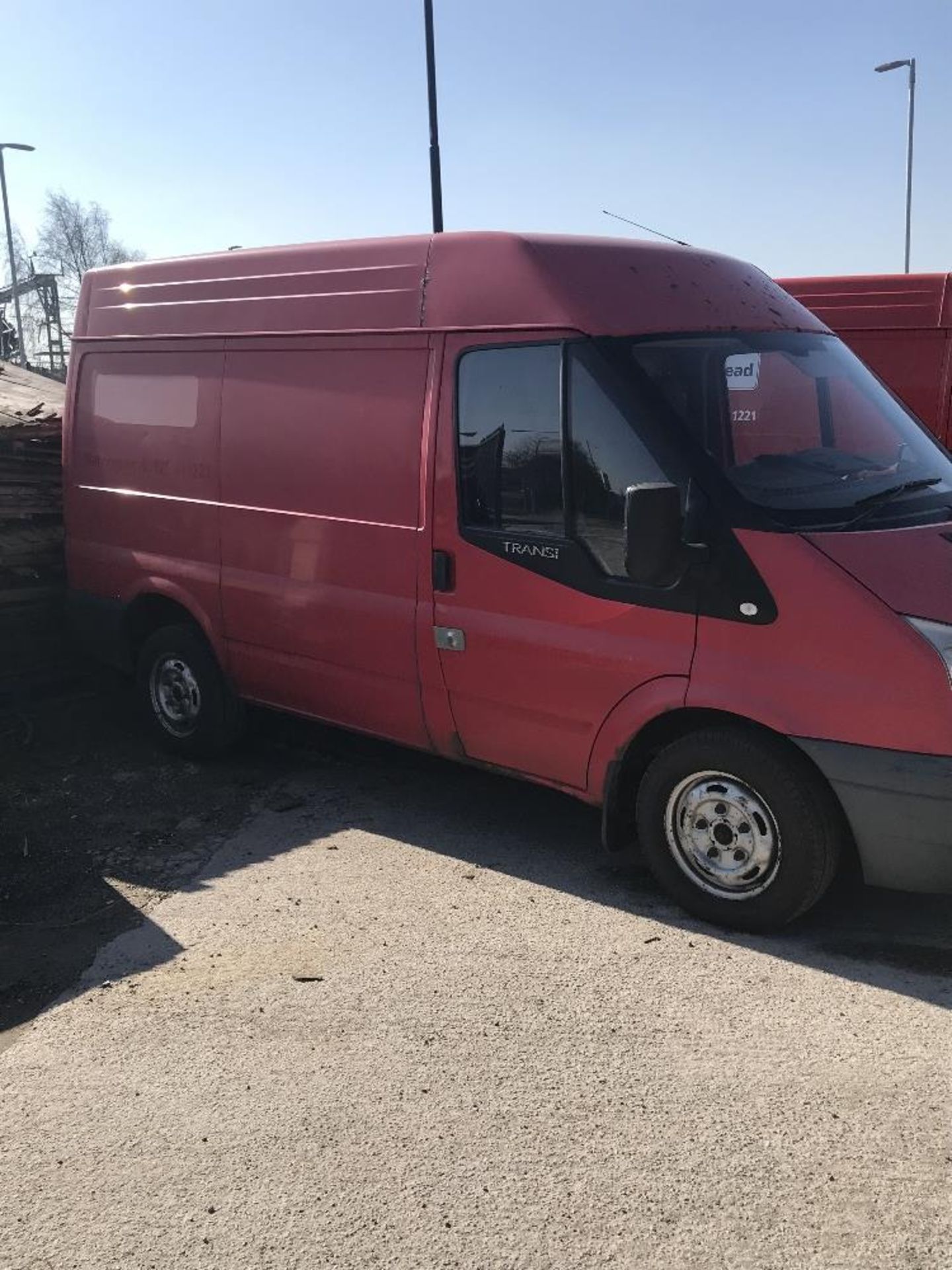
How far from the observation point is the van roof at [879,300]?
8.22 m

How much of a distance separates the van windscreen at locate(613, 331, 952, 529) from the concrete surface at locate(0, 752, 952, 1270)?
157cm

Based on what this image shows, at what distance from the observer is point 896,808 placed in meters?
3.60

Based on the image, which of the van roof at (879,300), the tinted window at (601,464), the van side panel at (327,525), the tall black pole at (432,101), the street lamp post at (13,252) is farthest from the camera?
the street lamp post at (13,252)

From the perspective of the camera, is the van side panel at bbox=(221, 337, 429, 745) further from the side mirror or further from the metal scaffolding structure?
the metal scaffolding structure

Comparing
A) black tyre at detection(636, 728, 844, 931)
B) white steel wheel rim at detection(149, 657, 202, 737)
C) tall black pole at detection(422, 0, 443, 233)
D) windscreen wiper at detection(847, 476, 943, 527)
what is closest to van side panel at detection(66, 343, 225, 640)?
white steel wheel rim at detection(149, 657, 202, 737)

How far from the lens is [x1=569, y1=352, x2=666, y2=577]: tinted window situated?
4.04 metres

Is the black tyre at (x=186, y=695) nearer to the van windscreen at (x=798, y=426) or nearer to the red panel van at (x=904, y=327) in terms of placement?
the van windscreen at (x=798, y=426)

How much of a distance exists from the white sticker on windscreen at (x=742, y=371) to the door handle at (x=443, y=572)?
1309 millimetres

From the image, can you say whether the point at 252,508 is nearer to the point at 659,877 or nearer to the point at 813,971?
the point at 659,877

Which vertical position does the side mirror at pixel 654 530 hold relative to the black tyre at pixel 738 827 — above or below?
above

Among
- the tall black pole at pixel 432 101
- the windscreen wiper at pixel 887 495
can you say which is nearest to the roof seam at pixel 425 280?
the windscreen wiper at pixel 887 495

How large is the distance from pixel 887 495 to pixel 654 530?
94 centimetres

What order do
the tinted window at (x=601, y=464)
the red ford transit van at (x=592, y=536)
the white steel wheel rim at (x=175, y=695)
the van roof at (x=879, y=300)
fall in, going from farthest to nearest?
the van roof at (x=879, y=300)
the white steel wheel rim at (x=175, y=695)
the tinted window at (x=601, y=464)
the red ford transit van at (x=592, y=536)

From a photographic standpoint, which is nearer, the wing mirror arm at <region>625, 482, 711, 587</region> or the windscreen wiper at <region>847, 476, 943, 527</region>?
the wing mirror arm at <region>625, 482, 711, 587</region>
